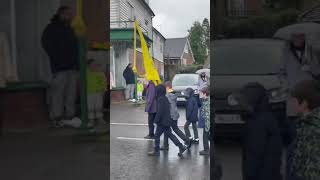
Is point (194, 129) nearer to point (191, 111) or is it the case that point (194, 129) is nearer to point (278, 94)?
point (191, 111)

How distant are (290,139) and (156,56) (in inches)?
33.7

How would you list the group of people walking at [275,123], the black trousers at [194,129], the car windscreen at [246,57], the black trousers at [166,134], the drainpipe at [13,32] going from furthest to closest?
the black trousers at [166,134] → the black trousers at [194,129] → the drainpipe at [13,32] → the car windscreen at [246,57] → the group of people walking at [275,123]

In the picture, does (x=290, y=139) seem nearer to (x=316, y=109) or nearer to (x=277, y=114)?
(x=277, y=114)

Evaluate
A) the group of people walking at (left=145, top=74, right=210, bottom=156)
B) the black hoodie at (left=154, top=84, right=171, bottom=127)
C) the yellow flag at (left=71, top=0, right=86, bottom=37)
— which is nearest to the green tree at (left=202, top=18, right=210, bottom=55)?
the group of people walking at (left=145, top=74, right=210, bottom=156)

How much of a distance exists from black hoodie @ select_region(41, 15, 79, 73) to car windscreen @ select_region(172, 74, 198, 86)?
56 cm

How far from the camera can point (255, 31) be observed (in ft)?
8.59

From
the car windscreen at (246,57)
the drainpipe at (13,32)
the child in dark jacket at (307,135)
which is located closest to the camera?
the child in dark jacket at (307,135)

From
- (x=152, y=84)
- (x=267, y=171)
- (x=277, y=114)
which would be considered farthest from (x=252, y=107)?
(x=152, y=84)

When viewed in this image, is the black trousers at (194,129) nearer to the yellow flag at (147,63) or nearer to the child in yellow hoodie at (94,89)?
the yellow flag at (147,63)

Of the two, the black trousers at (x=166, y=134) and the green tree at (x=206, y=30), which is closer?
the green tree at (x=206, y=30)

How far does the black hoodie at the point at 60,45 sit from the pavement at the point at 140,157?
14.1 inches

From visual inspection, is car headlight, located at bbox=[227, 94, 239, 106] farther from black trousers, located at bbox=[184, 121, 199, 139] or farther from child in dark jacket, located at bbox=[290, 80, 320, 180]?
black trousers, located at bbox=[184, 121, 199, 139]

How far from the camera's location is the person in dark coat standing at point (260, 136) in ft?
8.58

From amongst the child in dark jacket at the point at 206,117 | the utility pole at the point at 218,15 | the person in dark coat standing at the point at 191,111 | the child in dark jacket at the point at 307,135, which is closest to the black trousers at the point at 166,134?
the person in dark coat standing at the point at 191,111
